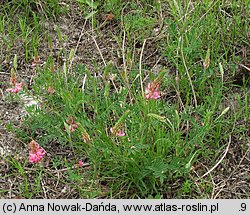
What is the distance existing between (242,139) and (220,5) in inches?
34.0

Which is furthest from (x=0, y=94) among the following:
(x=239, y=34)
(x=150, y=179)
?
(x=239, y=34)

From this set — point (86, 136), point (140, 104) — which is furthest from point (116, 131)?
point (140, 104)

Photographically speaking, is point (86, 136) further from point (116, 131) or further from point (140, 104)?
point (140, 104)

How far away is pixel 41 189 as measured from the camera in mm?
2061

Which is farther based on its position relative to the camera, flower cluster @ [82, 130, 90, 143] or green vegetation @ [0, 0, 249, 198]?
green vegetation @ [0, 0, 249, 198]

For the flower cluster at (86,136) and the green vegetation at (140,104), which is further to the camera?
the green vegetation at (140,104)

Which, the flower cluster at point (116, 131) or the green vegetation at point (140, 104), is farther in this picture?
the green vegetation at point (140, 104)

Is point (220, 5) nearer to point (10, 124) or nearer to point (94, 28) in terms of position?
point (94, 28)

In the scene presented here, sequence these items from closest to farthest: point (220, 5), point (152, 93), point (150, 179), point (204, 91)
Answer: point (152, 93) < point (150, 179) < point (204, 91) < point (220, 5)

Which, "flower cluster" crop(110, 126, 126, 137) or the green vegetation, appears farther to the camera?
the green vegetation

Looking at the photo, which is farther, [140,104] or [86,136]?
[140,104]

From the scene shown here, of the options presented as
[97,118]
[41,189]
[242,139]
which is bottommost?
[41,189]

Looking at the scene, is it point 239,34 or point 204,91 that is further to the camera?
point 239,34

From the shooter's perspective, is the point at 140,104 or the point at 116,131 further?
the point at 140,104
